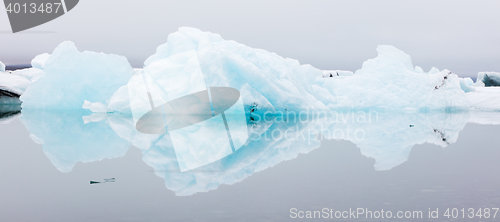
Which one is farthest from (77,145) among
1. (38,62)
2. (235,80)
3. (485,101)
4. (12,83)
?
(38,62)

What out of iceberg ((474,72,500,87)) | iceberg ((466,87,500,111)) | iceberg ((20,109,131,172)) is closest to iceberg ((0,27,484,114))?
iceberg ((466,87,500,111))

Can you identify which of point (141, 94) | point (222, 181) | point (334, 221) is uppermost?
point (334, 221)

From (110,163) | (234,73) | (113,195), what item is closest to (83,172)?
(110,163)

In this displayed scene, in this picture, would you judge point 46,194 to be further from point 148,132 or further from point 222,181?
point 148,132

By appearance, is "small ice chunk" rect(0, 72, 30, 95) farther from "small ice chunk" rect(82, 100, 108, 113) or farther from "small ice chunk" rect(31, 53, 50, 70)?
"small ice chunk" rect(82, 100, 108, 113)

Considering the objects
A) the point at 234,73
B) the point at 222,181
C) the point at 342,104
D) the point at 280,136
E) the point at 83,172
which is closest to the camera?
the point at 222,181

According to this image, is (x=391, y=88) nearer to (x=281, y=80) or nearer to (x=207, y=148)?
(x=281, y=80)
